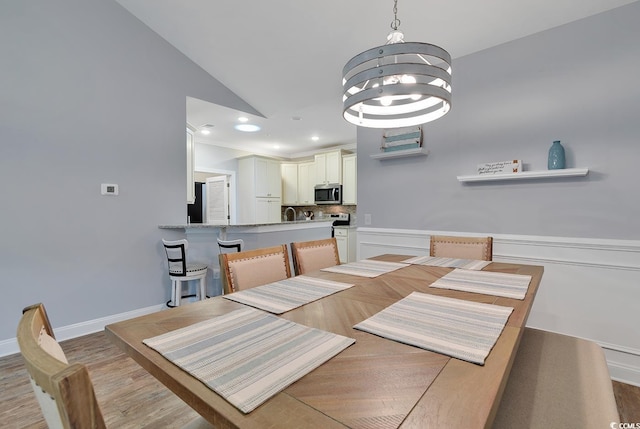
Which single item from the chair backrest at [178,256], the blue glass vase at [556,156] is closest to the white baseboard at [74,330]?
the chair backrest at [178,256]

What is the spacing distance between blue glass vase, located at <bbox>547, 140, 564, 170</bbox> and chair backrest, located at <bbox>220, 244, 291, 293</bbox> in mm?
2131

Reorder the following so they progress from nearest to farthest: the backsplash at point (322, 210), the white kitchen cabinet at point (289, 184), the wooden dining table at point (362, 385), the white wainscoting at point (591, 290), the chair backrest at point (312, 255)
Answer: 1. the wooden dining table at point (362, 385)
2. the chair backrest at point (312, 255)
3. the white wainscoting at point (591, 290)
4. the backsplash at point (322, 210)
5. the white kitchen cabinet at point (289, 184)

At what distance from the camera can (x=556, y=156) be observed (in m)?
2.20

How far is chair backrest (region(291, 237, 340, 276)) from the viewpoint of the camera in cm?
189

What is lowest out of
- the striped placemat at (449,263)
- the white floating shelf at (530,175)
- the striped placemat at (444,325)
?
the striped placemat at (444,325)

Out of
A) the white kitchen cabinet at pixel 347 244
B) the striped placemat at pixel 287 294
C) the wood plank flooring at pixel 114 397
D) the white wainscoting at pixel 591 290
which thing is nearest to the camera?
the striped placemat at pixel 287 294

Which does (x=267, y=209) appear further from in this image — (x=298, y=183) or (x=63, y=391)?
(x=63, y=391)

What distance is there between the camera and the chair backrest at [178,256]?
2.64m

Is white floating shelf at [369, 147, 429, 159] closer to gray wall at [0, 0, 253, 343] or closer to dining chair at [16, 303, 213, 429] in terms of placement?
gray wall at [0, 0, 253, 343]

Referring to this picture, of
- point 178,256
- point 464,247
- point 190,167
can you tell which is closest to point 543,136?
point 464,247

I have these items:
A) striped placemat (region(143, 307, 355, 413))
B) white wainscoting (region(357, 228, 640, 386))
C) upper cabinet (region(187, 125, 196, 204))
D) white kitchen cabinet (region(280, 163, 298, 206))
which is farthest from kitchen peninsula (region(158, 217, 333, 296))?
white kitchen cabinet (region(280, 163, 298, 206))

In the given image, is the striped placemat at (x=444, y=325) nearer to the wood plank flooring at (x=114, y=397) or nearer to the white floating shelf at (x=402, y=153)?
the wood plank flooring at (x=114, y=397)

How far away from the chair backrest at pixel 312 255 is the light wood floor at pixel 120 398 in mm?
1031

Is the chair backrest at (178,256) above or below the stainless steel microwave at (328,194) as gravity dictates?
below
